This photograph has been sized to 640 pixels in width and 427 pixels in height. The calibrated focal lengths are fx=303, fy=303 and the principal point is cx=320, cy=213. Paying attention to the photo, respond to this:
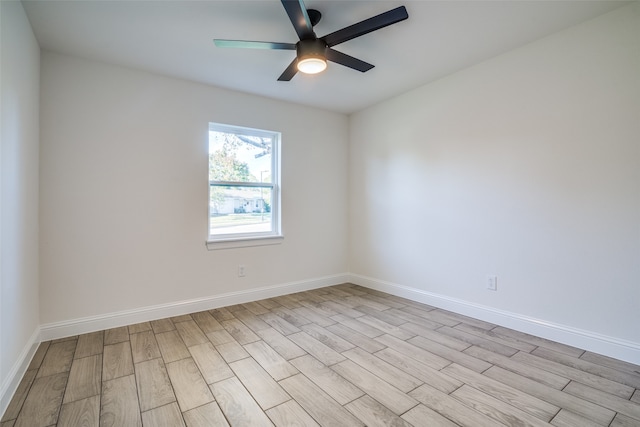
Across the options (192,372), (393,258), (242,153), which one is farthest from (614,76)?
(192,372)

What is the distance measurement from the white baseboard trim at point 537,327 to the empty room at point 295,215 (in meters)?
0.02

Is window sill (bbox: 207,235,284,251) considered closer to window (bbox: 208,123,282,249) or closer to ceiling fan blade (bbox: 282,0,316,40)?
window (bbox: 208,123,282,249)

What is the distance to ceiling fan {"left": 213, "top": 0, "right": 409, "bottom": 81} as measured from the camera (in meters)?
1.72

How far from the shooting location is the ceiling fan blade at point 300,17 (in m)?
1.62

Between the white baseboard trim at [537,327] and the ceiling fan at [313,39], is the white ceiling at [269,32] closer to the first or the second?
the ceiling fan at [313,39]

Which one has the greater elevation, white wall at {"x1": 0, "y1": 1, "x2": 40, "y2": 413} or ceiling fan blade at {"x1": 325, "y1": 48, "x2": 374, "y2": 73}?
ceiling fan blade at {"x1": 325, "y1": 48, "x2": 374, "y2": 73}

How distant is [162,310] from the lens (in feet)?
9.77

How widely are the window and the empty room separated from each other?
3 centimetres

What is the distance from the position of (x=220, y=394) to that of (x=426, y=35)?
2875 millimetres

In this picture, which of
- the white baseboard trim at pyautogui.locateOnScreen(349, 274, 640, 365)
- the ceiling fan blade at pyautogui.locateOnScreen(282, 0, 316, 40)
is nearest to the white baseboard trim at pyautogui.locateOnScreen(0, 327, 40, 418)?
the ceiling fan blade at pyautogui.locateOnScreen(282, 0, 316, 40)

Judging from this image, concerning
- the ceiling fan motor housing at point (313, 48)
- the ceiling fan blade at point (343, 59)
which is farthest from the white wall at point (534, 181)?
the ceiling fan motor housing at point (313, 48)

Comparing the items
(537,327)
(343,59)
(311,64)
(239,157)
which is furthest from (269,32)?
(537,327)

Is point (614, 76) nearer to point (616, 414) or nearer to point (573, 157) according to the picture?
point (573, 157)

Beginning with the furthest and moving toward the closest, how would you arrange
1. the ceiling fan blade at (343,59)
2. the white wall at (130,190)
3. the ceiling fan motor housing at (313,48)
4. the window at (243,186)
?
the window at (243,186), the white wall at (130,190), the ceiling fan blade at (343,59), the ceiling fan motor housing at (313,48)
